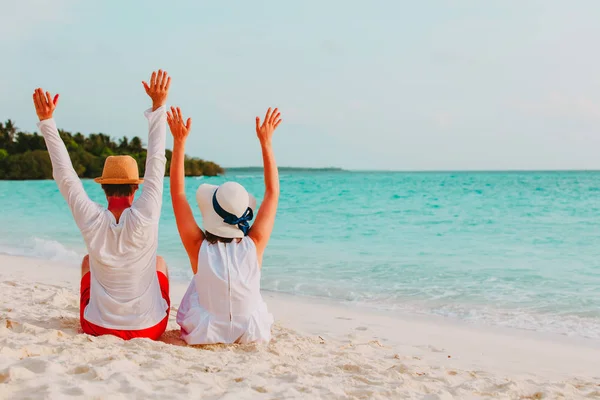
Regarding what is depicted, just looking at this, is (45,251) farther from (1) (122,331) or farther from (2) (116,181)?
(2) (116,181)

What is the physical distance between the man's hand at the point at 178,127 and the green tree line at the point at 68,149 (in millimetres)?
50501

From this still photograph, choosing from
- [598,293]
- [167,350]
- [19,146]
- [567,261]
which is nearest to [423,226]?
[567,261]

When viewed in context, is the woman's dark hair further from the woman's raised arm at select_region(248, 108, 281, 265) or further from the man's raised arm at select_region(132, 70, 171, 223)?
the man's raised arm at select_region(132, 70, 171, 223)

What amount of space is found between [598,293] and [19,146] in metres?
64.1

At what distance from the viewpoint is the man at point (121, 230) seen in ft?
10.9

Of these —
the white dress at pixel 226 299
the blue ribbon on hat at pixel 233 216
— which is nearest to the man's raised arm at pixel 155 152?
the blue ribbon on hat at pixel 233 216

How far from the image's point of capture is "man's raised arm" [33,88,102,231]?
10.8ft

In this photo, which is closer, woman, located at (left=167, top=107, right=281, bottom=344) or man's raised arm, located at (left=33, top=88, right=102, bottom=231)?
man's raised arm, located at (left=33, top=88, right=102, bottom=231)

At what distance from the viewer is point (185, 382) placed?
2.82 metres

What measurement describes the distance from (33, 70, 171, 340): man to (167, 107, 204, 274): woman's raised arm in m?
0.21

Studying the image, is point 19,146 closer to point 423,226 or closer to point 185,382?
point 423,226

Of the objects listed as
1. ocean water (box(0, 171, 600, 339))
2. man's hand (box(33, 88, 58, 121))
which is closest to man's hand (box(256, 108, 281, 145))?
man's hand (box(33, 88, 58, 121))

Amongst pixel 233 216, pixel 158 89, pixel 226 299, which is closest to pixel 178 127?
pixel 158 89

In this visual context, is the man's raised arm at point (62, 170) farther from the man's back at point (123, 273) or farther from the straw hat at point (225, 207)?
the straw hat at point (225, 207)
